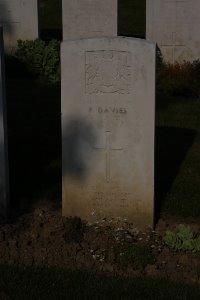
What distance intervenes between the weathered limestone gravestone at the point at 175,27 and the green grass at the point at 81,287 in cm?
883

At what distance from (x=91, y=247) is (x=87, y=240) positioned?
150 mm

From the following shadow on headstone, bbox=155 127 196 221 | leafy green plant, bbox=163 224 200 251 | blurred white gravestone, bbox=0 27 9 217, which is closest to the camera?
leafy green plant, bbox=163 224 200 251

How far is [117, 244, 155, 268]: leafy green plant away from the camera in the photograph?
5484mm

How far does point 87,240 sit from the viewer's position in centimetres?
591

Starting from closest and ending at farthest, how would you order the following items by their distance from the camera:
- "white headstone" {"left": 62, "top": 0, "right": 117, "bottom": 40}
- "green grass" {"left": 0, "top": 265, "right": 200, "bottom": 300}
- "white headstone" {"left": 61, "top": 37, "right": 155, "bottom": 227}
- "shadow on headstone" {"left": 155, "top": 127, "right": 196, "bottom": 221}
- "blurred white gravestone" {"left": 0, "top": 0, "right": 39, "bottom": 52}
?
"green grass" {"left": 0, "top": 265, "right": 200, "bottom": 300}
"white headstone" {"left": 61, "top": 37, "right": 155, "bottom": 227}
"shadow on headstone" {"left": 155, "top": 127, "right": 196, "bottom": 221}
"white headstone" {"left": 62, "top": 0, "right": 117, "bottom": 40}
"blurred white gravestone" {"left": 0, "top": 0, "right": 39, "bottom": 52}

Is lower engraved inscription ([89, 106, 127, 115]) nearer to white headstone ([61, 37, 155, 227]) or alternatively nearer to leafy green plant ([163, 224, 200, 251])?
white headstone ([61, 37, 155, 227])

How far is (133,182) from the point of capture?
626 centimetres

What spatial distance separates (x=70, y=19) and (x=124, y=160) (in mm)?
8079

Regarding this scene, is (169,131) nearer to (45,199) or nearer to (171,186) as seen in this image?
(171,186)

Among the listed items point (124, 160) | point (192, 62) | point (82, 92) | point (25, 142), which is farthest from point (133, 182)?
point (192, 62)

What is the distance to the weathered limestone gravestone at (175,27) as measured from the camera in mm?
13133

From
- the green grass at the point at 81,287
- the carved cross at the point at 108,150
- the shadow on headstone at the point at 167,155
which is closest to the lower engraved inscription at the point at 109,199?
the carved cross at the point at 108,150

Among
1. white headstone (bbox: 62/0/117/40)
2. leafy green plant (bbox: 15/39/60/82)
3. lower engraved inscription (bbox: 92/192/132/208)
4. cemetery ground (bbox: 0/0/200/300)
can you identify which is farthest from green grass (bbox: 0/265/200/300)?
white headstone (bbox: 62/0/117/40)

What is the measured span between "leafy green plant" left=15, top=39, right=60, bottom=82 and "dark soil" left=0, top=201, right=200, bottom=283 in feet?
23.9
